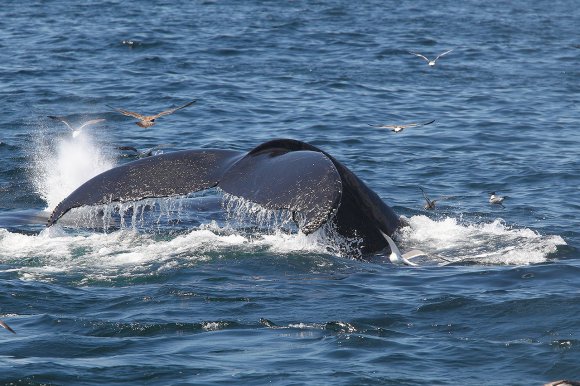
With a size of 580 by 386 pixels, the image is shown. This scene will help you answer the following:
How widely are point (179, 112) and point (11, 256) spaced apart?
11.4 meters

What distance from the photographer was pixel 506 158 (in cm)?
1767

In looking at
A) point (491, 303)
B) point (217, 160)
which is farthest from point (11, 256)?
point (491, 303)

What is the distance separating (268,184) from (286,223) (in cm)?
281

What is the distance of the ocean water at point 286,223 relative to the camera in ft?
25.9

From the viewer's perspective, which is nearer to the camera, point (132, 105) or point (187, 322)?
point (187, 322)

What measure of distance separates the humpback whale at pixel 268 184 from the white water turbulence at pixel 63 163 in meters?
3.90

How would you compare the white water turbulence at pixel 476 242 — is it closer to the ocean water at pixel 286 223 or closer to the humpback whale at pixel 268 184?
the ocean water at pixel 286 223

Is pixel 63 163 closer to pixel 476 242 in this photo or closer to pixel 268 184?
pixel 476 242

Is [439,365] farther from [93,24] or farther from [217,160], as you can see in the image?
[93,24]

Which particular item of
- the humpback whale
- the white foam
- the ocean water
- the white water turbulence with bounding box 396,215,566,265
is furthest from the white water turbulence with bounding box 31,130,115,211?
the white water turbulence with bounding box 396,215,566,265

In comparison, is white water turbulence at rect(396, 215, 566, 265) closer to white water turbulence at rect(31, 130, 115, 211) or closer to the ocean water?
the ocean water

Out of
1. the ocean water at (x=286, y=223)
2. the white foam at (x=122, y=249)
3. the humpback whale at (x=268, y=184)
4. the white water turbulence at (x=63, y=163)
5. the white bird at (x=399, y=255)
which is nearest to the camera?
the ocean water at (x=286, y=223)

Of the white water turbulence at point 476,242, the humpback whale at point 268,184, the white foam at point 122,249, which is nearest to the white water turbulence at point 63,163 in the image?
the white foam at point 122,249

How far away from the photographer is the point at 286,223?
1130 cm
